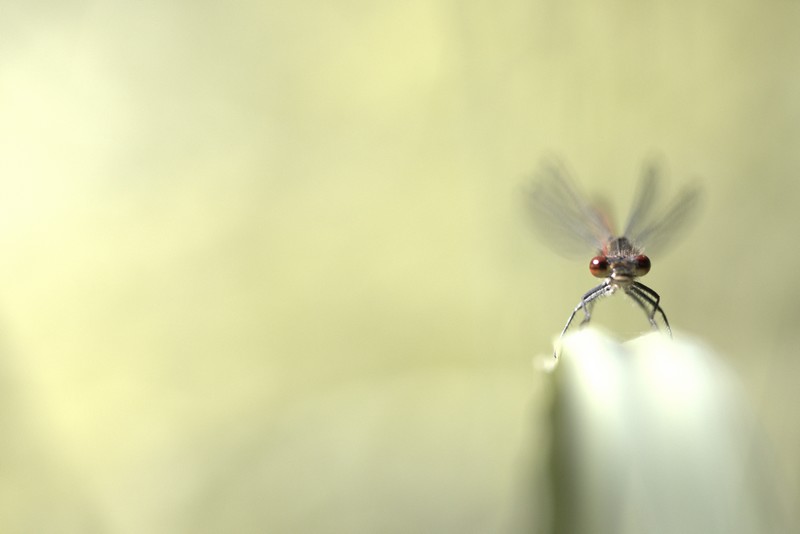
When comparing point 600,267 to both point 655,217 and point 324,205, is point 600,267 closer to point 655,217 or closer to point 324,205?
point 655,217

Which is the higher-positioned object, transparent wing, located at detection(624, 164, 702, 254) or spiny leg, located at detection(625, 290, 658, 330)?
transparent wing, located at detection(624, 164, 702, 254)

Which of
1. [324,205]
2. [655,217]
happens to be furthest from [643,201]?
[324,205]

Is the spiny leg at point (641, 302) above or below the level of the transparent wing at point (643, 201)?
below

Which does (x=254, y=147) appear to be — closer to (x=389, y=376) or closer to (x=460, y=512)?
(x=389, y=376)

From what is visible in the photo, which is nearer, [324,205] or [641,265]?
[641,265]

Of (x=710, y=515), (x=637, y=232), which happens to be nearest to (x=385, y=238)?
(x=637, y=232)
